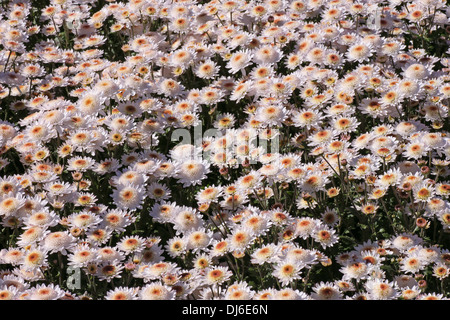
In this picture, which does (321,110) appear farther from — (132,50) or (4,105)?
(4,105)

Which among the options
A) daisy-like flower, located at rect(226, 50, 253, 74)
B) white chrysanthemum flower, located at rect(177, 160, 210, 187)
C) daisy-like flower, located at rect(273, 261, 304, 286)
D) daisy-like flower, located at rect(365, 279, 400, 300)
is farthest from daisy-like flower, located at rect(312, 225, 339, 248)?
daisy-like flower, located at rect(226, 50, 253, 74)

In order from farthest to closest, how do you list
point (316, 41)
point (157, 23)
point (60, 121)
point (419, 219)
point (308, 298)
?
1. point (157, 23)
2. point (316, 41)
3. point (60, 121)
4. point (419, 219)
5. point (308, 298)

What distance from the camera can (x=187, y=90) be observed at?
7898mm

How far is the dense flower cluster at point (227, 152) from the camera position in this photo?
17.9 feet

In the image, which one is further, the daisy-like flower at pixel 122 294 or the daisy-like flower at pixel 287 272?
the daisy-like flower at pixel 287 272

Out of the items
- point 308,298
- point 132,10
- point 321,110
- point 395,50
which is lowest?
point 308,298

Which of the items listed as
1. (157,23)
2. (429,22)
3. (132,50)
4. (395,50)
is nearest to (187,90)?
(132,50)

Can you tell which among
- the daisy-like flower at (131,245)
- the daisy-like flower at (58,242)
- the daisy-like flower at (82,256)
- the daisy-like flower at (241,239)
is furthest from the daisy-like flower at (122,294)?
the daisy-like flower at (241,239)

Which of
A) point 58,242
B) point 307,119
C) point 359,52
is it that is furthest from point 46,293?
point 359,52

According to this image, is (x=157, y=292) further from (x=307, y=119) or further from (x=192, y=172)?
(x=307, y=119)

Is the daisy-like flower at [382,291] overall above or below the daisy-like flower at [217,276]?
below

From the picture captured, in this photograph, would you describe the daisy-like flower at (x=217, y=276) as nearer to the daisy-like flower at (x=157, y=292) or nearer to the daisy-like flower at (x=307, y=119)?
the daisy-like flower at (x=157, y=292)

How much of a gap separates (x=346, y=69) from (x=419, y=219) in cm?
284

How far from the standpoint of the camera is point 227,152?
6598mm
